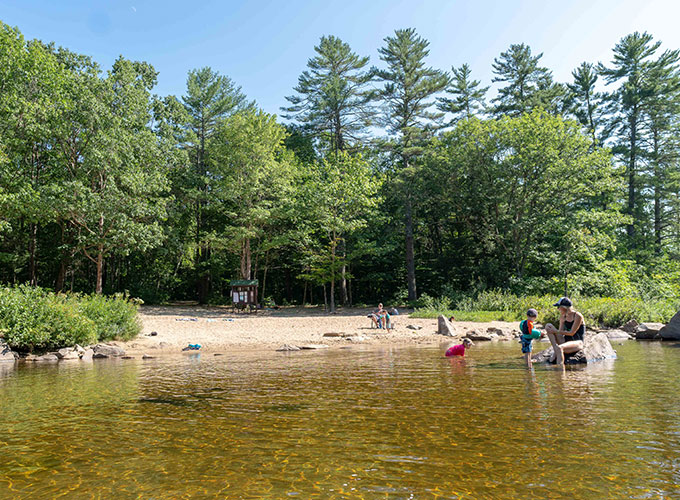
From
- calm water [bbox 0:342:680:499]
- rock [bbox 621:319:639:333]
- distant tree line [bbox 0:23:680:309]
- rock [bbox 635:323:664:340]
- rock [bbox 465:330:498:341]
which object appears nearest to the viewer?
calm water [bbox 0:342:680:499]

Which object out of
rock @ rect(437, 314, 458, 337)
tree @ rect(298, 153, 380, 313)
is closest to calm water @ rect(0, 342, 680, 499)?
rock @ rect(437, 314, 458, 337)

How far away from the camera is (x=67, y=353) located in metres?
14.0

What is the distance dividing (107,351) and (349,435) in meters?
12.2

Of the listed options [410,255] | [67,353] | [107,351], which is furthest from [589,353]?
[410,255]

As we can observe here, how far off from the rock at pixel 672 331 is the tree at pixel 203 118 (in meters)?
33.0

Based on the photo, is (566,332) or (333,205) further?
(333,205)

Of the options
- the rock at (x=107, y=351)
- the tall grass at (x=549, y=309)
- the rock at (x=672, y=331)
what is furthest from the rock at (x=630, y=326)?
the rock at (x=107, y=351)

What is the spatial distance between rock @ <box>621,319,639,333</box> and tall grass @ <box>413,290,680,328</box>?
166cm

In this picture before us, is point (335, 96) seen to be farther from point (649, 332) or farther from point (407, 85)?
point (649, 332)

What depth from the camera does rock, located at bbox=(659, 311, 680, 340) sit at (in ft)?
54.7

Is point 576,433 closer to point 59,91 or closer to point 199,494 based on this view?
point 199,494

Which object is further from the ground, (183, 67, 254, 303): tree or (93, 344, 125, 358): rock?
(183, 67, 254, 303): tree

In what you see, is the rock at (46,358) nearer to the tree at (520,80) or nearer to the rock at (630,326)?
the rock at (630,326)

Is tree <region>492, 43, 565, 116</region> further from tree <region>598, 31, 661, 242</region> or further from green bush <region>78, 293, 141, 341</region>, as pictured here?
green bush <region>78, 293, 141, 341</region>
